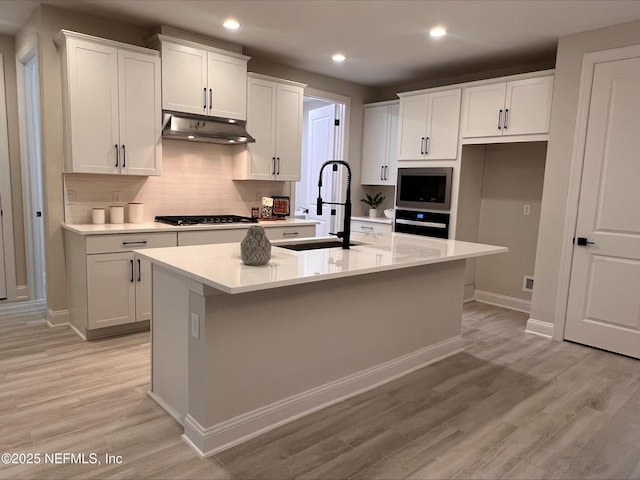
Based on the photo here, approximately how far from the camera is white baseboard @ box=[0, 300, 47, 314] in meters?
4.20

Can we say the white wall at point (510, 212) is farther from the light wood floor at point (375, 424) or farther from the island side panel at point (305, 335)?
the island side panel at point (305, 335)

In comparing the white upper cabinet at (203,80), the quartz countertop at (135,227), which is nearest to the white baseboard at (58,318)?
the quartz countertop at (135,227)

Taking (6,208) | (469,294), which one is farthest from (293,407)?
(6,208)

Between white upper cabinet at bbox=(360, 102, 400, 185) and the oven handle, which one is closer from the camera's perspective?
the oven handle

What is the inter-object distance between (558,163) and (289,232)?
2.67 metres

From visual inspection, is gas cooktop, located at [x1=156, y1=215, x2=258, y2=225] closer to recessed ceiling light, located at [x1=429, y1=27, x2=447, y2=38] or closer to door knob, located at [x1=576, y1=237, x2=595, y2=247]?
recessed ceiling light, located at [x1=429, y1=27, x2=447, y2=38]

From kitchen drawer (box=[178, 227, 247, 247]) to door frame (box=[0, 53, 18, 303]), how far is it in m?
2.07

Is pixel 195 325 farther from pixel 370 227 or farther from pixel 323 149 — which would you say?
pixel 323 149

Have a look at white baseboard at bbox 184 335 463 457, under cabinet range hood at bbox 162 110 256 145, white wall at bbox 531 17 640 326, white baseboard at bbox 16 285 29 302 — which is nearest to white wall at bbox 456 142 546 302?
white wall at bbox 531 17 640 326

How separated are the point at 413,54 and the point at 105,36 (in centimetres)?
296

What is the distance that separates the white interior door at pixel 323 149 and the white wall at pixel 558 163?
2.72 m

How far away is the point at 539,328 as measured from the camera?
4.04 m

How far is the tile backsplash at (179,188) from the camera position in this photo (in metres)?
3.83

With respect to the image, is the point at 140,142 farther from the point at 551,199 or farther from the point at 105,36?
the point at 551,199
